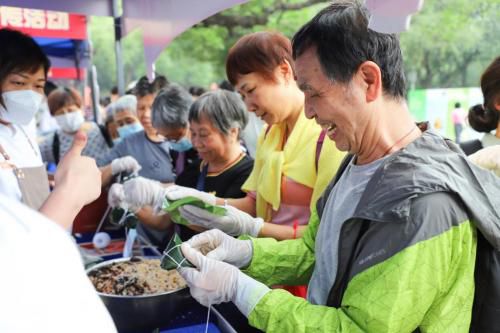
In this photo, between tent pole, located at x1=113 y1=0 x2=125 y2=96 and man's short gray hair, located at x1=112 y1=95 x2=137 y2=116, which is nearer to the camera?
tent pole, located at x1=113 y1=0 x2=125 y2=96

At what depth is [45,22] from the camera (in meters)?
5.41

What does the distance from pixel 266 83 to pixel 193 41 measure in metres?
13.2

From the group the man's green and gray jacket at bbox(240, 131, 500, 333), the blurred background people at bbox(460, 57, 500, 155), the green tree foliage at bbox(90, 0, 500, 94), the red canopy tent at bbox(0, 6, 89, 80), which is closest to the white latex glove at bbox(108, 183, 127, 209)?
the man's green and gray jacket at bbox(240, 131, 500, 333)

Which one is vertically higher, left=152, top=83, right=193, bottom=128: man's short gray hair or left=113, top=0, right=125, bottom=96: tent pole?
left=113, top=0, right=125, bottom=96: tent pole

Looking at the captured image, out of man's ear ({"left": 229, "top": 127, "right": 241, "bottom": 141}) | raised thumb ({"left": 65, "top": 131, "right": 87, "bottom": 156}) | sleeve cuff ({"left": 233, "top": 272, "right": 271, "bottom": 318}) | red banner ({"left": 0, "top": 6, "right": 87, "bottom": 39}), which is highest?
red banner ({"left": 0, "top": 6, "right": 87, "bottom": 39})

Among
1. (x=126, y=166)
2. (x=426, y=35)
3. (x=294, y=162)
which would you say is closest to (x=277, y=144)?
(x=294, y=162)

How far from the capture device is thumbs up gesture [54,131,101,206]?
0.98 meters

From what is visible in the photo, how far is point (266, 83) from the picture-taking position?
1723 mm

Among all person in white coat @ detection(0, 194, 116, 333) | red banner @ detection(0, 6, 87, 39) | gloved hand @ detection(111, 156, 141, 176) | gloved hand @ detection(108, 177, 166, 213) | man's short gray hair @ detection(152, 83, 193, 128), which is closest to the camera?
person in white coat @ detection(0, 194, 116, 333)

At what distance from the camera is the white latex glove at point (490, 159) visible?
1269 mm

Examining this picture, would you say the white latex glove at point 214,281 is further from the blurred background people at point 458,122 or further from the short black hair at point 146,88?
the blurred background people at point 458,122

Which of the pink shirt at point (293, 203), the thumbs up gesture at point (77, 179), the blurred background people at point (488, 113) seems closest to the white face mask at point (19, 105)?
the thumbs up gesture at point (77, 179)

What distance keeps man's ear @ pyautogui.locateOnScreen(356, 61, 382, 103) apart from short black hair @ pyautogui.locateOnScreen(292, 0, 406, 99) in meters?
0.01

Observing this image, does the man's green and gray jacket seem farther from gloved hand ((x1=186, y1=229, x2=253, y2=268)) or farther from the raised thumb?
the raised thumb
